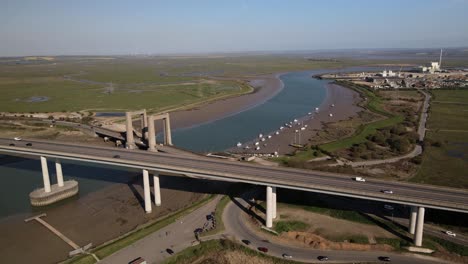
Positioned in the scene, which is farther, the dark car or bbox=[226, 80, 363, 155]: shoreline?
bbox=[226, 80, 363, 155]: shoreline

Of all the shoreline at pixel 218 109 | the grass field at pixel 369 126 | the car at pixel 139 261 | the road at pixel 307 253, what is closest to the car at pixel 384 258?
the road at pixel 307 253

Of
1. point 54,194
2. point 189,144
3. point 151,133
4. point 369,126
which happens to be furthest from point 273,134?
point 54,194

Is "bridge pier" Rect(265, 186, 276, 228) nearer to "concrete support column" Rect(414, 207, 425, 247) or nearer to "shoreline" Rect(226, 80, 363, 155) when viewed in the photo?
"concrete support column" Rect(414, 207, 425, 247)

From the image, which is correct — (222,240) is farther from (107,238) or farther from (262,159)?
(262,159)

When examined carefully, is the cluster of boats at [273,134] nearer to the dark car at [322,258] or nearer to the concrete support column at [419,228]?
the dark car at [322,258]

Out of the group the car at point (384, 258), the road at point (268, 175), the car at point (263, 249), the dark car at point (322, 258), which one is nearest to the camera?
the car at point (384, 258)

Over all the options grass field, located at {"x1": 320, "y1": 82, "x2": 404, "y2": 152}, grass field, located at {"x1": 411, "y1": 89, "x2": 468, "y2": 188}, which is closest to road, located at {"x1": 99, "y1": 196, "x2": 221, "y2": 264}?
grass field, located at {"x1": 411, "y1": 89, "x2": 468, "y2": 188}
